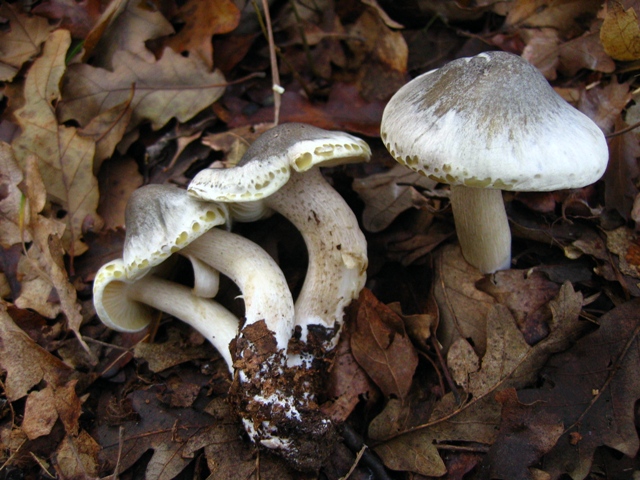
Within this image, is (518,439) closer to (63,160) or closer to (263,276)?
(263,276)

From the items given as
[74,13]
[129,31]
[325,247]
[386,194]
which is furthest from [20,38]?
[386,194]

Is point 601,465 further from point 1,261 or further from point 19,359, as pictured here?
point 1,261

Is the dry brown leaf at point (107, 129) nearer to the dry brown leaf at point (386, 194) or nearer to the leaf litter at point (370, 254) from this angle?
the leaf litter at point (370, 254)

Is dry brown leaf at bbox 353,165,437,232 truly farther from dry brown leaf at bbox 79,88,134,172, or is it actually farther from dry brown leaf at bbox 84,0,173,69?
dry brown leaf at bbox 84,0,173,69

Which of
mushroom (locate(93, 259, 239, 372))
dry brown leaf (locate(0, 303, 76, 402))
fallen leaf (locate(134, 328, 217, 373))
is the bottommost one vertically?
fallen leaf (locate(134, 328, 217, 373))

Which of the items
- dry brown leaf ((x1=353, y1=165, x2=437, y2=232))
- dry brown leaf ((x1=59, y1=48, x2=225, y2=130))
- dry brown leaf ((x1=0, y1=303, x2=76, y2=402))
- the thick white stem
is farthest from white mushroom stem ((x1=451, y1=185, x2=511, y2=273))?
dry brown leaf ((x1=0, y1=303, x2=76, y2=402))

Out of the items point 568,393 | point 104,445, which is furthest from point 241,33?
point 568,393

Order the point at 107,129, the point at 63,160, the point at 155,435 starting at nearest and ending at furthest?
the point at 155,435, the point at 63,160, the point at 107,129
